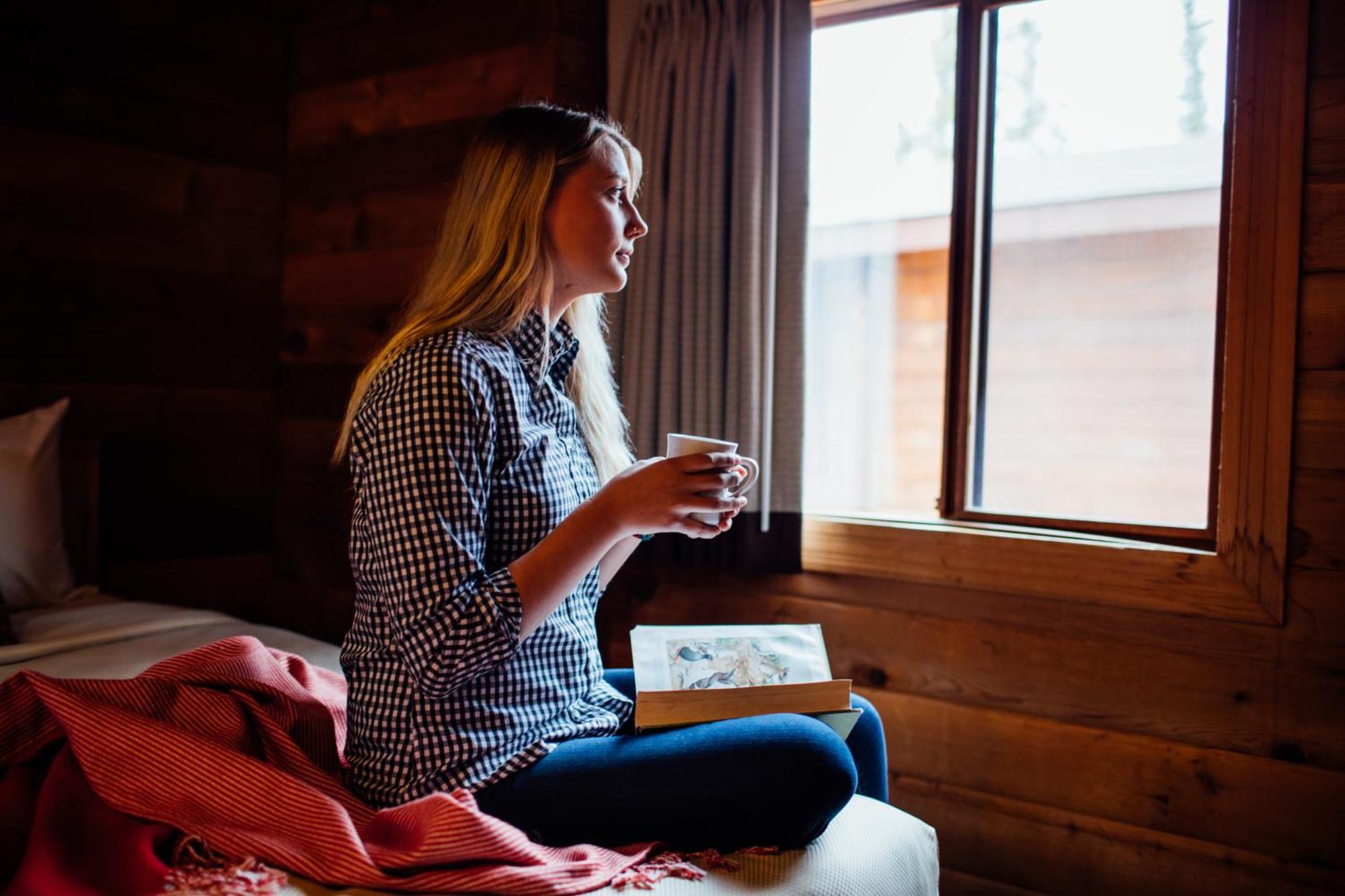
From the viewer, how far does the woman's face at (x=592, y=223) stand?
1420 mm

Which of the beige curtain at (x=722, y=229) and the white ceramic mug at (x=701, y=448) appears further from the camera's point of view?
the beige curtain at (x=722, y=229)

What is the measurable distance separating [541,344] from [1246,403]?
123 centimetres

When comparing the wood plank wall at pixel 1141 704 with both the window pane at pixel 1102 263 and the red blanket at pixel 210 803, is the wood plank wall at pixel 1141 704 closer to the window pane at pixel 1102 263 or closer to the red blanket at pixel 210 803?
the window pane at pixel 1102 263

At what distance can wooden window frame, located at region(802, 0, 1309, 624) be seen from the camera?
1.78 metres

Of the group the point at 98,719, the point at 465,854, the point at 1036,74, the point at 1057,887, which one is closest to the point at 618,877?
the point at 465,854

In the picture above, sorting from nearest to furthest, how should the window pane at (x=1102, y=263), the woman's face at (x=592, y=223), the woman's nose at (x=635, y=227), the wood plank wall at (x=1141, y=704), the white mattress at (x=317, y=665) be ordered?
the white mattress at (x=317, y=665)
the woman's face at (x=592, y=223)
the woman's nose at (x=635, y=227)
the wood plank wall at (x=1141, y=704)
the window pane at (x=1102, y=263)

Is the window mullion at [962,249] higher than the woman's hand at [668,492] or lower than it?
higher

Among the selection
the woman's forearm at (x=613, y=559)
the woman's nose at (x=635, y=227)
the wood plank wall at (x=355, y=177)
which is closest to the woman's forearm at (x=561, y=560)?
the woman's forearm at (x=613, y=559)

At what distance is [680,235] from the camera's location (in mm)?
2291

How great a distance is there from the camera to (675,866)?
116cm

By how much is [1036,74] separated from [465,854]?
72.3 inches

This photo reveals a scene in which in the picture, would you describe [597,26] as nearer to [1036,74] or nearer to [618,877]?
[1036,74]

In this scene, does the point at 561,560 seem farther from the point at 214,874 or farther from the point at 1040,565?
the point at 1040,565

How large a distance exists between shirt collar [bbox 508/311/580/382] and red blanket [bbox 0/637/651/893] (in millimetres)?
528
